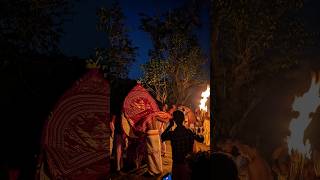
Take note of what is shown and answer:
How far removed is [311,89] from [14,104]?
2.07 m

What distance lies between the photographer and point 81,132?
3.04m

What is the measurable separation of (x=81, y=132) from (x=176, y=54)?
324cm

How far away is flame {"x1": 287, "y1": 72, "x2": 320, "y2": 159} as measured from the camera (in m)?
2.52

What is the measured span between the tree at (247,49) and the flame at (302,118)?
22 cm

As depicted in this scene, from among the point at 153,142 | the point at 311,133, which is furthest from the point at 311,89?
the point at 153,142

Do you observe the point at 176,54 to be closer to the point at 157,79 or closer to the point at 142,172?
the point at 157,79

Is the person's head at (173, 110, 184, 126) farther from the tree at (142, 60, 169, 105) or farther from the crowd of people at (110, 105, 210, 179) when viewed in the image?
the tree at (142, 60, 169, 105)

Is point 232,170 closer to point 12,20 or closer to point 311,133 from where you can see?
Answer: point 311,133

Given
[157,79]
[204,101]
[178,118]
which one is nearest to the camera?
[178,118]

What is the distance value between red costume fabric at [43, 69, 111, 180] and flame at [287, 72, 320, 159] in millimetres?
1457

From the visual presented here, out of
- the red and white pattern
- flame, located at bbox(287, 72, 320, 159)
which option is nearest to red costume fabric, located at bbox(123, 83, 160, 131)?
the red and white pattern

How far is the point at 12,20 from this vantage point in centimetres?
291

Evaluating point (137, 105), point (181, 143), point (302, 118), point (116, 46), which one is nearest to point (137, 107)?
point (137, 105)

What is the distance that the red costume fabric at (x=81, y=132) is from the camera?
286 centimetres
